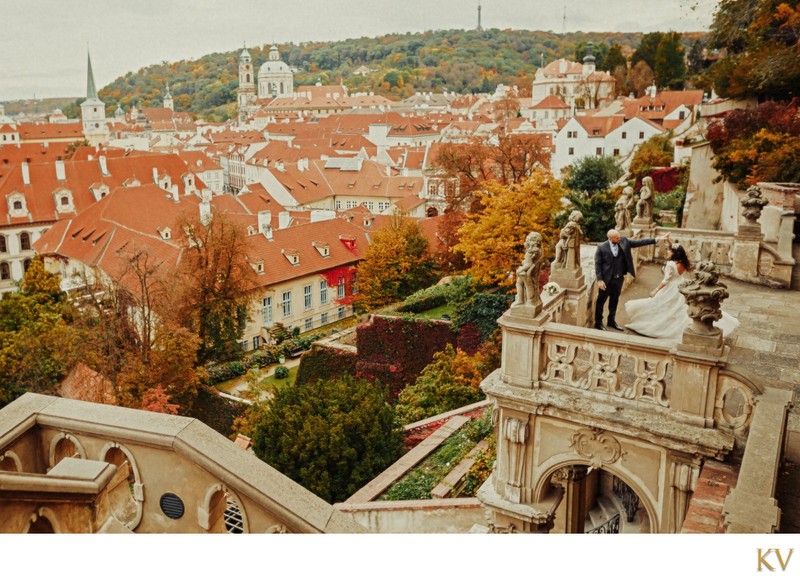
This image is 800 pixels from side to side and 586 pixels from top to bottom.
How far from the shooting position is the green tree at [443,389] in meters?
8.27

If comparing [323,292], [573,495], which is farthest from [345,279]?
[573,495]

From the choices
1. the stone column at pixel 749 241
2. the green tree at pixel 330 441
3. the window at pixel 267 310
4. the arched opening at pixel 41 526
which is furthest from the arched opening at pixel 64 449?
the window at pixel 267 310

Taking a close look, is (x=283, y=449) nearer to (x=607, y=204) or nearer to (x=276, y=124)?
(x=607, y=204)

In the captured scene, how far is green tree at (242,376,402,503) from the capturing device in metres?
5.84

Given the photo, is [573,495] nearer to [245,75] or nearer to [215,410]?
[245,75]

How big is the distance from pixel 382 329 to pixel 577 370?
302 inches

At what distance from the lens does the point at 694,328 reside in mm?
2482

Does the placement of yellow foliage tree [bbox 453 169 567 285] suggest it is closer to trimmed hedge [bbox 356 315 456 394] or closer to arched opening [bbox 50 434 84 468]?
trimmed hedge [bbox 356 315 456 394]

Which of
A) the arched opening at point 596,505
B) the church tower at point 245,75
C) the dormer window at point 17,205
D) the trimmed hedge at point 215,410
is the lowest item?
the trimmed hedge at point 215,410

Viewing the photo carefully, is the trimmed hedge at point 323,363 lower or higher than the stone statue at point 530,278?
lower

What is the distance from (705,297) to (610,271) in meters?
1.23

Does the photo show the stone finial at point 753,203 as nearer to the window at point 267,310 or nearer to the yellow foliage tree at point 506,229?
the yellow foliage tree at point 506,229

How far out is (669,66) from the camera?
1259 centimetres

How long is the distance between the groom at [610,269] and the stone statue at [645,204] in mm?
1963
